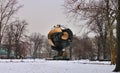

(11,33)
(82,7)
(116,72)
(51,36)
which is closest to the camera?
(116,72)

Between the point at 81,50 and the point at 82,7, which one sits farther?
the point at 81,50

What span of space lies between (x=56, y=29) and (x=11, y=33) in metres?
19.1

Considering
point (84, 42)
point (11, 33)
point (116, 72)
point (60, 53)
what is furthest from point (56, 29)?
point (116, 72)

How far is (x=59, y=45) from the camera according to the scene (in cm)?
6378

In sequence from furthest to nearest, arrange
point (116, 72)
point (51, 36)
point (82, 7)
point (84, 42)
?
1. point (84, 42)
2. point (51, 36)
3. point (82, 7)
4. point (116, 72)

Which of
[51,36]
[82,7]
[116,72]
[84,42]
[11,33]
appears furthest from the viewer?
[84,42]

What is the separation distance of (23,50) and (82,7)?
58.7 metres

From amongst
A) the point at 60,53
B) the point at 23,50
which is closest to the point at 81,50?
the point at 23,50

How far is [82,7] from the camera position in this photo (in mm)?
23781

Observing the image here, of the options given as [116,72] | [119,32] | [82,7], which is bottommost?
[116,72]

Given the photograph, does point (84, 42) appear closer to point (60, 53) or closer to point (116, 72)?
point (60, 53)

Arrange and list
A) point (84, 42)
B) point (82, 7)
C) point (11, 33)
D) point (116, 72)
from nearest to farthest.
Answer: point (116, 72), point (82, 7), point (11, 33), point (84, 42)

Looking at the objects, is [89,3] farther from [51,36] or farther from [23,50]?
[23,50]

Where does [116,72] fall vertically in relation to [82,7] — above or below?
below
